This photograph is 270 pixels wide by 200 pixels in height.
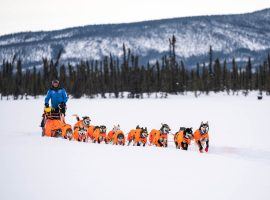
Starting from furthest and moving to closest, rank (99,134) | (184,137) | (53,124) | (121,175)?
1. (53,124)
2. (99,134)
3. (184,137)
4. (121,175)

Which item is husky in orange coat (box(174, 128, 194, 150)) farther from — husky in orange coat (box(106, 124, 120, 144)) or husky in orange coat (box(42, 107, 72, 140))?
husky in orange coat (box(42, 107, 72, 140))

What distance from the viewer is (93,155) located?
8484mm

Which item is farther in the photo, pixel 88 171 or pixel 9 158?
pixel 9 158

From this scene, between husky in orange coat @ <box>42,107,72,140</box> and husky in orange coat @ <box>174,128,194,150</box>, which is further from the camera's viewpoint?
husky in orange coat @ <box>42,107,72,140</box>

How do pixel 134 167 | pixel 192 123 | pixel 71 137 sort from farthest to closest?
pixel 192 123, pixel 71 137, pixel 134 167

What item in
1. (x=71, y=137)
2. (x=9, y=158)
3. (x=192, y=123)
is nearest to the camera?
(x=9, y=158)

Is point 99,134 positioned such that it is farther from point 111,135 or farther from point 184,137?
point 184,137

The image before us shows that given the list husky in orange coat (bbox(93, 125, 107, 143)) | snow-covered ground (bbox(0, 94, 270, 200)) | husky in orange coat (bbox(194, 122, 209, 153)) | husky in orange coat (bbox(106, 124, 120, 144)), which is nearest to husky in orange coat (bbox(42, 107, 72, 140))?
husky in orange coat (bbox(93, 125, 107, 143))

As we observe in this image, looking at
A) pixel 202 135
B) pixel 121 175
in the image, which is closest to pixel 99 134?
pixel 202 135

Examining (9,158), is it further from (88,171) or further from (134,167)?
(134,167)

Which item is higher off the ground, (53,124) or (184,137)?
(53,124)

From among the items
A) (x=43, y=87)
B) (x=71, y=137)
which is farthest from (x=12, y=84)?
(x=71, y=137)

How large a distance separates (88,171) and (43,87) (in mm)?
69020

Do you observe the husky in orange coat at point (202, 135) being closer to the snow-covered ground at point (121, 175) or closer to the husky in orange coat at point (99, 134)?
the husky in orange coat at point (99, 134)
